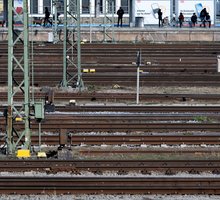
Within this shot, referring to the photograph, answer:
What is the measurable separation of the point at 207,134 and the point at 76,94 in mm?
8322

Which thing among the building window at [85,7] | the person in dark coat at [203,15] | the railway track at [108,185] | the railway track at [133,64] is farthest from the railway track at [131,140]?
the building window at [85,7]

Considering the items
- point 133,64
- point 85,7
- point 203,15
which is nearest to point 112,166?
point 133,64

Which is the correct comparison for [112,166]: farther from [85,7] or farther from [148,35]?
[85,7]

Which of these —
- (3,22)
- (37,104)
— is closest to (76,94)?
(37,104)

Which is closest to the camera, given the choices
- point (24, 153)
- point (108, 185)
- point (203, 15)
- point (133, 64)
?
point (108, 185)

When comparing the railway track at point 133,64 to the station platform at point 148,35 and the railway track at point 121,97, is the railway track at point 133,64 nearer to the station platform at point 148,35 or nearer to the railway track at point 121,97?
the station platform at point 148,35

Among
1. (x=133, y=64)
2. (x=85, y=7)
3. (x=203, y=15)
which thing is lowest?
(x=133, y=64)

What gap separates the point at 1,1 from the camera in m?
55.9

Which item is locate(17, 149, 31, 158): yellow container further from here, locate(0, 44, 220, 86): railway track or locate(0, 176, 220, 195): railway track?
locate(0, 44, 220, 86): railway track

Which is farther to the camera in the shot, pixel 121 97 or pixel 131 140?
pixel 121 97

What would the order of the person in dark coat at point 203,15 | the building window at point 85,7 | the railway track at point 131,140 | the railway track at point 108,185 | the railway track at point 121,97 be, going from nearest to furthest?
the railway track at point 108,185
the railway track at point 131,140
the railway track at point 121,97
the person in dark coat at point 203,15
the building window at point 85,7

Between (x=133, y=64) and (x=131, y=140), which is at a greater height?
(x=133, y=64)

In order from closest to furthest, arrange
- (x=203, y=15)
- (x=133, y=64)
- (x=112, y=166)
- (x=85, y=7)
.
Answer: (x=112, y=166)
(x=133, y=64)
(x=203, y=15)
(x=85, y=7)

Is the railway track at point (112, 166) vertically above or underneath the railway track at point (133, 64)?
underneath
